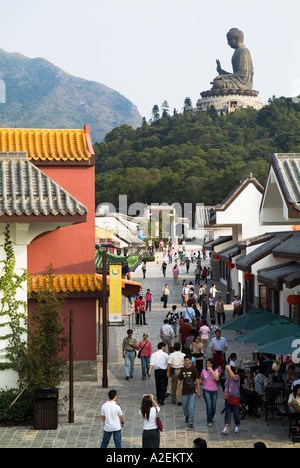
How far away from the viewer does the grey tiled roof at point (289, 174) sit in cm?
1515

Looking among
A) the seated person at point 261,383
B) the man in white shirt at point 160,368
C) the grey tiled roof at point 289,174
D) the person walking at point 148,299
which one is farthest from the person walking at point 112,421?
the person walking at point 148,299

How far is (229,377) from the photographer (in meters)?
14.0

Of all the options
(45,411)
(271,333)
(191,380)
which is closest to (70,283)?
(45,411)

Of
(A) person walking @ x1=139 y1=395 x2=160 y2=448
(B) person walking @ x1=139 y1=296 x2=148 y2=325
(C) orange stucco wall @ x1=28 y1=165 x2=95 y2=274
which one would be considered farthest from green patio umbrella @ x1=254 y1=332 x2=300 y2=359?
(B) person walking @ x1=139 y1=296 x2=148 y2=325

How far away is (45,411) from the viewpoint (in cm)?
1418

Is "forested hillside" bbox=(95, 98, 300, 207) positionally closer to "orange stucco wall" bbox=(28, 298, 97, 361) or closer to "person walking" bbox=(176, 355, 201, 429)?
"orange stucco wall" bbox=(28, 298, 97, 361)

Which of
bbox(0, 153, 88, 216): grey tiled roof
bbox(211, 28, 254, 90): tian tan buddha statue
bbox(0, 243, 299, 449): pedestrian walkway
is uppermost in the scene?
bbox(211, 28, 254, 90): tian tan buddha statue

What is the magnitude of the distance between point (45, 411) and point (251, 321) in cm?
667

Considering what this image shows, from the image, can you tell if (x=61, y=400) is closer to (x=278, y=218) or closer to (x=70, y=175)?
(x=70, y=175)

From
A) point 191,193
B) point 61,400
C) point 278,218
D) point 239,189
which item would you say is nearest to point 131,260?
point 239,189

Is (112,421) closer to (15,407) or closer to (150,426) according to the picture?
(150,426)

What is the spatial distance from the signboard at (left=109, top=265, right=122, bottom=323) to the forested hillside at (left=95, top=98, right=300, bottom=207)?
325ft

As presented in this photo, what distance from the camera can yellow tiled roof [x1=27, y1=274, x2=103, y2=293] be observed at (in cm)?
1822

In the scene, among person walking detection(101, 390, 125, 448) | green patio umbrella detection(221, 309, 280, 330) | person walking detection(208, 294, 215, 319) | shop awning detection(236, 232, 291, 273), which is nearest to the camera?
person walking detection(101, 390, 125, 448)
